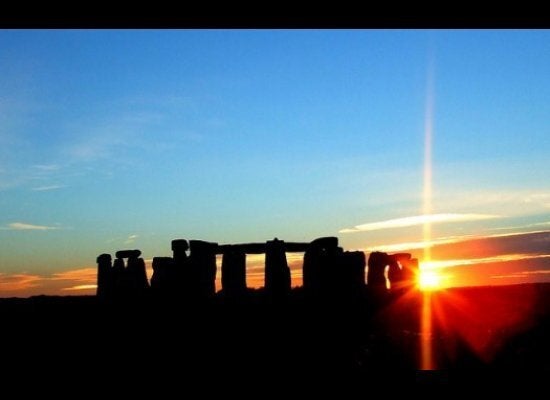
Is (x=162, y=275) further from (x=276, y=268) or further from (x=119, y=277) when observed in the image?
(x=276, y=268)

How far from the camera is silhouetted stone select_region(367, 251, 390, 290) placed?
2106 centimetres

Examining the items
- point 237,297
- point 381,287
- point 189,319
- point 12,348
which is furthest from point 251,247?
point 12,348

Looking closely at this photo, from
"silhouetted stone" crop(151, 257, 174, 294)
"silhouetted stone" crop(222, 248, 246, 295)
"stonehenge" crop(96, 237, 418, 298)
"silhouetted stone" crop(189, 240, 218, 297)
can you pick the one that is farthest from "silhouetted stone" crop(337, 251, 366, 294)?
"silhouetted stone" crop(151, 257, 174, 294)

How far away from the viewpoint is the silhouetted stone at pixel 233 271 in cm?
1831

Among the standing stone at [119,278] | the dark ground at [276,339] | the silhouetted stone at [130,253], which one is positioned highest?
the silhouetted stone at [130,253]

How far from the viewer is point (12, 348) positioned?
11.3m

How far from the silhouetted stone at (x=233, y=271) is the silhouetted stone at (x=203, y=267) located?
0.33 meters

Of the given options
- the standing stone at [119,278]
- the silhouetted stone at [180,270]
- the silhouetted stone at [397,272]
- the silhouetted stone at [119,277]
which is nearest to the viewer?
the silhouetted stone at [180,270]

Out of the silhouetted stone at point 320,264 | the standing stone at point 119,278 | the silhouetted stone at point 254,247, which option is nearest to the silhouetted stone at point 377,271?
the silhouetted stone at point 320,264

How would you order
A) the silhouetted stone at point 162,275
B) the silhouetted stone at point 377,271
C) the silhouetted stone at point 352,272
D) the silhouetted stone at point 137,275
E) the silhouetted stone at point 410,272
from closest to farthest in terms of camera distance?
the silhouetted stone at point 162,275
the silhouetted stone at point 352,272
the silhouetted stone at point 137,275
the silhouetted stone at point 377,271
the silhouetted stone at point 410,272

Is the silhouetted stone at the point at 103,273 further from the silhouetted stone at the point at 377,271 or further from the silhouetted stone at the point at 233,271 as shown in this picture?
the silhouetted stone at the point at 377,271

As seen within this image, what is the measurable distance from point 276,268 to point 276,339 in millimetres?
5862
